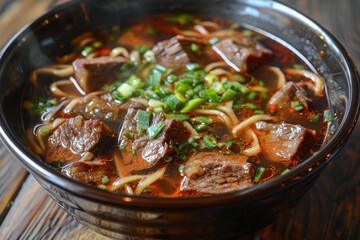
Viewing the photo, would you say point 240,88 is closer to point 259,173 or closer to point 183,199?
point 259,173

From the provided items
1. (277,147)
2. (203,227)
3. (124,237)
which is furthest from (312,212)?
(124,237)

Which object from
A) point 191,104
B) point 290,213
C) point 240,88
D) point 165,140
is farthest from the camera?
point 240,88

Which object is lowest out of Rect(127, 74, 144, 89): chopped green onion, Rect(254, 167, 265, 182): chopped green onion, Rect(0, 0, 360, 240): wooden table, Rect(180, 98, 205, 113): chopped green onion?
Rect(0, 0, 360, 240): wooden table

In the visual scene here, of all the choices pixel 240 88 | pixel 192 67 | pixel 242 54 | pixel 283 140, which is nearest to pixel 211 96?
pixel 240 88

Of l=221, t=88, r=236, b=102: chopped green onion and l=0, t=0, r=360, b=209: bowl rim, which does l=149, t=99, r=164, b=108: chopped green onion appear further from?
l=0, t=0, r=360, b=209: bowl rim

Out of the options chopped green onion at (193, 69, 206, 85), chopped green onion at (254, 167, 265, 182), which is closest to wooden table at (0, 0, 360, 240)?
chopped green onion at (254, 167, 265, 182)

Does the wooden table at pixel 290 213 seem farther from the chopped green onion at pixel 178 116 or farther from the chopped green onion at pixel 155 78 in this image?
the chopped green onion at pixel 155 78

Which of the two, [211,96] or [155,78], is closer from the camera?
[211,96]
